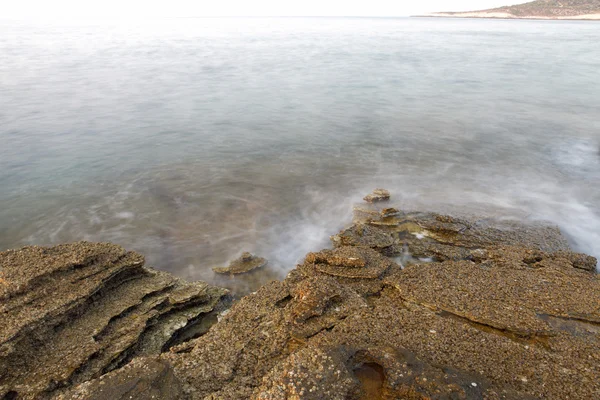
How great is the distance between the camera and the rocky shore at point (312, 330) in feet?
12.6

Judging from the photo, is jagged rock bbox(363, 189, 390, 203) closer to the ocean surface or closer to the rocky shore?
the ocean surface

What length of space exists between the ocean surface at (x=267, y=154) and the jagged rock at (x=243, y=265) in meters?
0.29

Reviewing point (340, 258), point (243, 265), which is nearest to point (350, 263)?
point (340, 258)

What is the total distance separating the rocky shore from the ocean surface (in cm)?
214

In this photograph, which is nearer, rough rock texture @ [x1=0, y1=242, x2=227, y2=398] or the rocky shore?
the rocky shore

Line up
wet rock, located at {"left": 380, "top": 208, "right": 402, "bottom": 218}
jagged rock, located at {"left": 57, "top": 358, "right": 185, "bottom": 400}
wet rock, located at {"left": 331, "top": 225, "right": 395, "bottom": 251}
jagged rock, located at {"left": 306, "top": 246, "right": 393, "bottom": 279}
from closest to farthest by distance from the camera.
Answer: jagged rock, located at {"left": 57, "top": 358, "right": 185, "bottom": 400} → jagged rock, located at {"left": 306, "top": 246, "right": 393, "bottom": 279} → wet rock, located at {"left": 331, "top": 225, "right": 395, "bottom": 251} → wet rock, located at {"left": 380, "top": 208, "right": 402, "bottom": 218}

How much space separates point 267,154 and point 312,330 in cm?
1123

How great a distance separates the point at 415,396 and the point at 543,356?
1.84 metres

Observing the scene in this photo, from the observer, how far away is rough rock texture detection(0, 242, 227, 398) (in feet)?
15.4

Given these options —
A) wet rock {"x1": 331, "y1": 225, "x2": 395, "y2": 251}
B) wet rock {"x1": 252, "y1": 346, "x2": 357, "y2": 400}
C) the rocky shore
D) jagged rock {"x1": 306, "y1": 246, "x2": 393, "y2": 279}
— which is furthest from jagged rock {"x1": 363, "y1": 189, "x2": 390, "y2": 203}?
wet rock {"x1": 252, "y1": 346, "x2": 357, "y2": 400}

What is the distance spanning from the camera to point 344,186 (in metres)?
12.5

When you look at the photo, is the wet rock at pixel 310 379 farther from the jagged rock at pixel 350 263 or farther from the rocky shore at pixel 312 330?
the jagged rock at pixel 350 263

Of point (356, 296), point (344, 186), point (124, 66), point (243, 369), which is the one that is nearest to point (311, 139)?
point (344, 186)

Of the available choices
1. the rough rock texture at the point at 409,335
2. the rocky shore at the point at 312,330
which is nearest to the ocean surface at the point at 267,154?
the rocky shore at the point at 312,330
